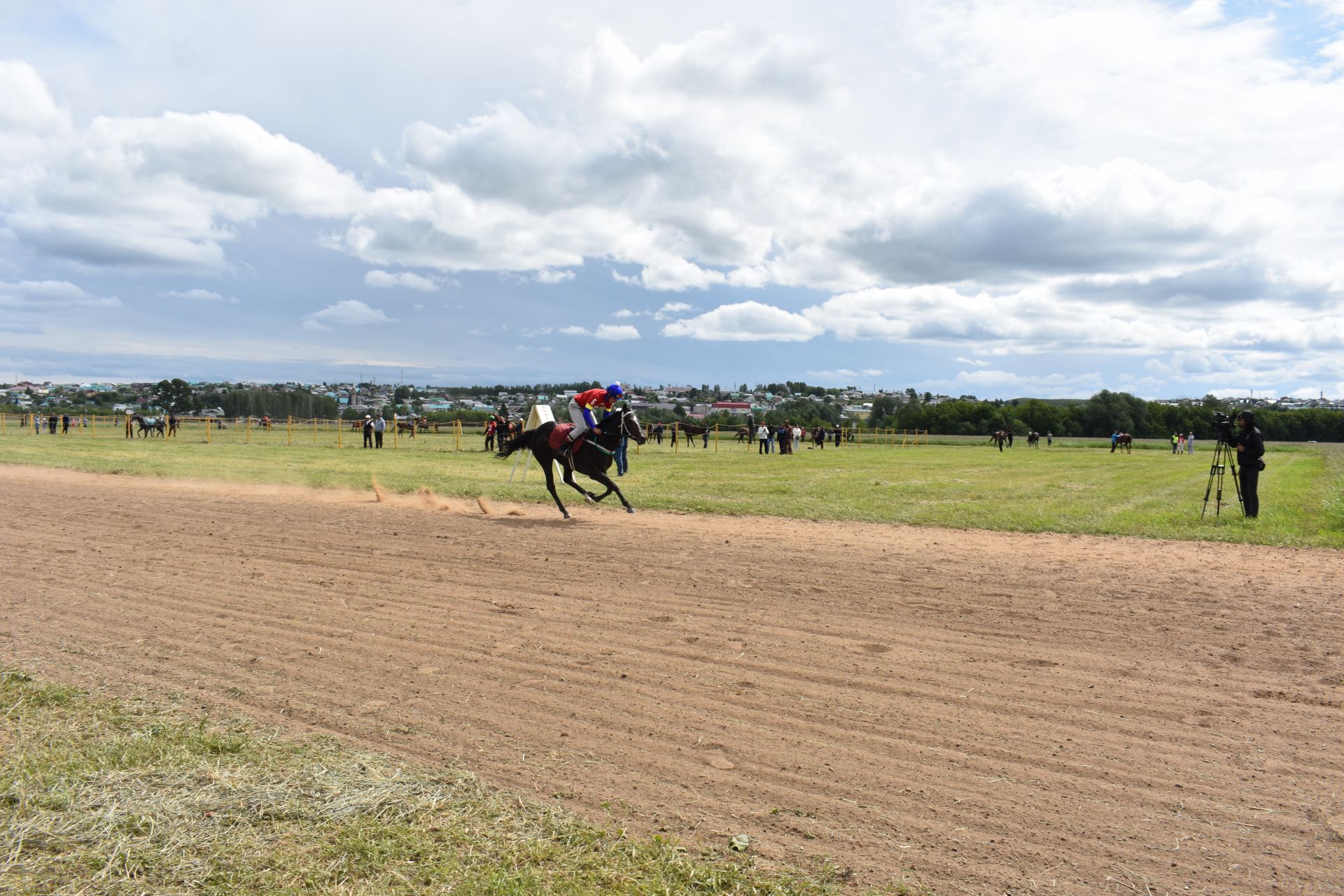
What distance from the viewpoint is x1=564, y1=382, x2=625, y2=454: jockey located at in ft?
48.0

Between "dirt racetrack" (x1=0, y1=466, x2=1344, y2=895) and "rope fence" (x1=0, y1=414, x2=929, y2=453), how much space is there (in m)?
30.0

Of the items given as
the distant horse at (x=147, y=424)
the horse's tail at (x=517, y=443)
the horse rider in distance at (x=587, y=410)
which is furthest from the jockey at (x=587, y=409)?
the distant horse at (x=147, y=424)

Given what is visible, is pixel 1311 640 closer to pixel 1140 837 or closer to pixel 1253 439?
pixel 1140 837

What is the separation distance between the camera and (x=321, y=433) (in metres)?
58.5

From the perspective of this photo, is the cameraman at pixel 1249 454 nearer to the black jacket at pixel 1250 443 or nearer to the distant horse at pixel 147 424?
the black jacket at pixel 1250 443

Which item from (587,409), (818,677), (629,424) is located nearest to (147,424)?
(587,409)

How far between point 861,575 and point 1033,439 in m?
70.9

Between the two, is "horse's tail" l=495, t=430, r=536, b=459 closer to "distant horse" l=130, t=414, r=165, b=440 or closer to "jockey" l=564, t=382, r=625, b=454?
"jockey" l=564, t=382, r=625, b=454

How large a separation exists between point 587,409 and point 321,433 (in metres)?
49.7

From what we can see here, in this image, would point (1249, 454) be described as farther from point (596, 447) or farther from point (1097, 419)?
point (1097, 419)

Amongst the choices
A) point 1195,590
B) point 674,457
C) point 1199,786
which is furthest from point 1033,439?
point 1199,786

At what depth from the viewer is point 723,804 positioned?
14.6 ft

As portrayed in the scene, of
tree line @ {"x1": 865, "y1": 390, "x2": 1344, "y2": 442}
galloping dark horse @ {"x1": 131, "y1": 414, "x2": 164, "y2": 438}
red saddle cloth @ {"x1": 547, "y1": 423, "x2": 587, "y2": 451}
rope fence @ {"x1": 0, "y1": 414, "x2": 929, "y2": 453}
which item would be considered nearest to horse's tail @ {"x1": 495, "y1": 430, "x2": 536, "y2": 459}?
red saddle cloth @ {"x1": 547, "y1": 423, "x2": 587, "y2": 451}

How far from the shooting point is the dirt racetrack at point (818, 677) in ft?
13.9
